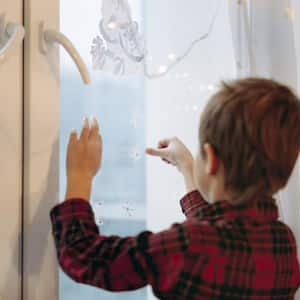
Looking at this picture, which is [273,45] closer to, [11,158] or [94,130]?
[94,130]

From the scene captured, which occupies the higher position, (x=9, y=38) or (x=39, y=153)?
(x=9, y=38)

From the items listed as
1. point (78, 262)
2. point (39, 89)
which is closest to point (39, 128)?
point (39, 89)

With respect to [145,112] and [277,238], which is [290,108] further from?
[145,112]

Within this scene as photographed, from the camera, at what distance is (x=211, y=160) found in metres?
0.81

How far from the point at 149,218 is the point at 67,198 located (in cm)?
28

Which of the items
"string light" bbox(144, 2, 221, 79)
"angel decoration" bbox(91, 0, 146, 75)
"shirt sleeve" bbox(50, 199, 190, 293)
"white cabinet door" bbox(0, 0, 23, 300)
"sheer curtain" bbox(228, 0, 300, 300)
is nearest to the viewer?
"shirt sleeve" bbox(50, 199, 190, 293)

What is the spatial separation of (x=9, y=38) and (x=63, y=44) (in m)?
0.08

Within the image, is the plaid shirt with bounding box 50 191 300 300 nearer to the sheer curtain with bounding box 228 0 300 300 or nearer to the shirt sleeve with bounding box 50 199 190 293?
the shirt sleeve with bounding box 50 199 190 293

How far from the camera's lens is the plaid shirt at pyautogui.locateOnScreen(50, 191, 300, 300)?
74 cm

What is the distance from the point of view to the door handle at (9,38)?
0.80 meters

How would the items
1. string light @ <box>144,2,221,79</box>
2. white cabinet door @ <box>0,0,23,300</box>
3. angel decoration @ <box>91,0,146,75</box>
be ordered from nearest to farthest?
white cabinet door @ <box>0,0,23,300</box> → angel decoration @ <box>91,0,146,75</box> → string light @ <box>144,2,221,79</box>

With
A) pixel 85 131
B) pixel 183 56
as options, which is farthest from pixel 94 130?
pixel 183 56

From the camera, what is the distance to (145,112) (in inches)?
42.1

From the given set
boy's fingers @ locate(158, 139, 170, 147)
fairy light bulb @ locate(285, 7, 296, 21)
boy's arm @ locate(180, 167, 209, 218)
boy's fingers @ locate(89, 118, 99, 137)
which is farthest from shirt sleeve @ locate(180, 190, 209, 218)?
fairy light bulb @ locate(285, 7, 296, 21)
